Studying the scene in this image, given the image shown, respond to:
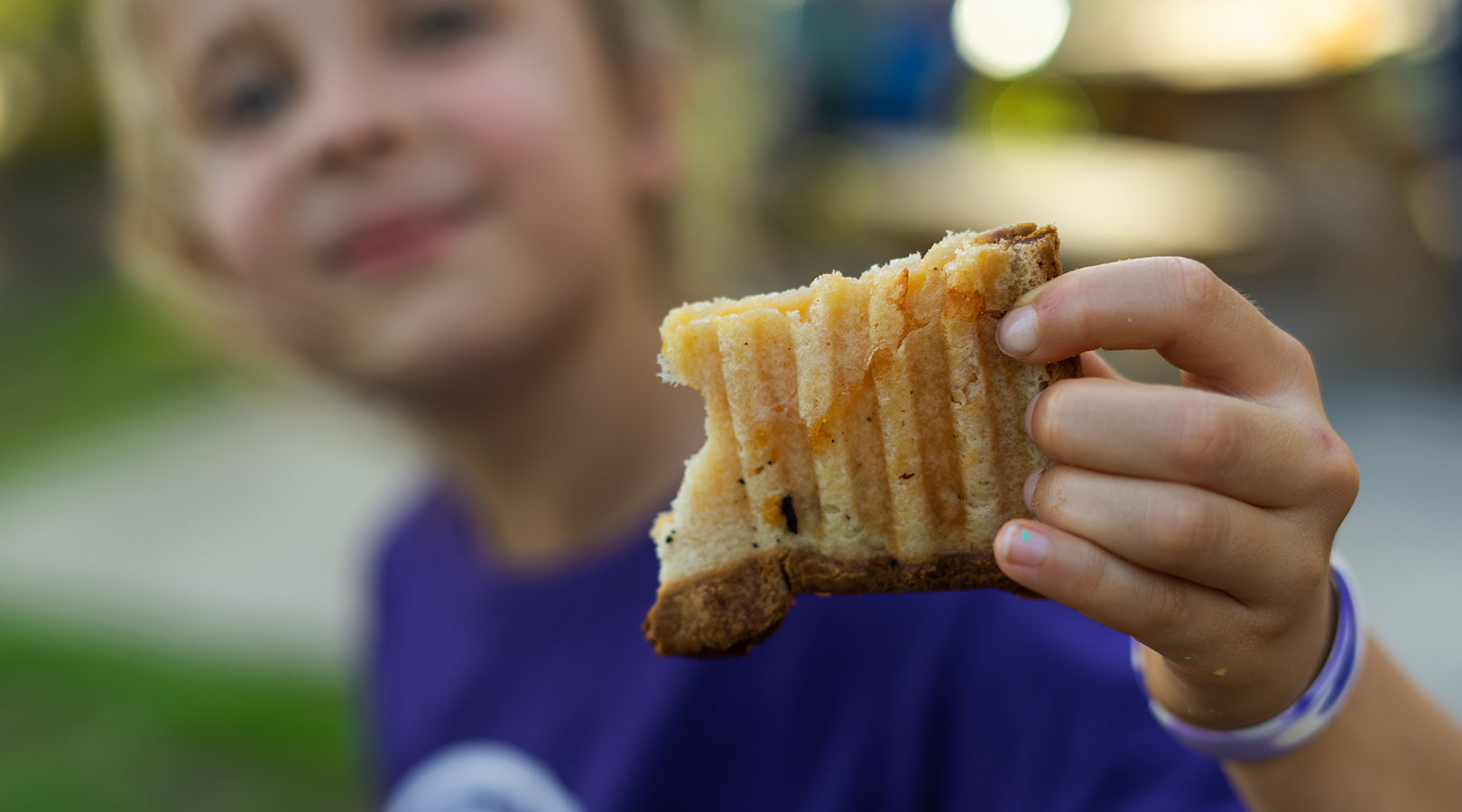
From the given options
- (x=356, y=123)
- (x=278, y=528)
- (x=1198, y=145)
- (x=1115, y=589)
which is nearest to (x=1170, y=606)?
(x=1115, y=589)

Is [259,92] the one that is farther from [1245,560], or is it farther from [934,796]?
[1245,560]

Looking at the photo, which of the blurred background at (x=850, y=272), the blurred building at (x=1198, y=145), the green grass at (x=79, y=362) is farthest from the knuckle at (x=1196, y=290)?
the green grass at (x=79, y=362)

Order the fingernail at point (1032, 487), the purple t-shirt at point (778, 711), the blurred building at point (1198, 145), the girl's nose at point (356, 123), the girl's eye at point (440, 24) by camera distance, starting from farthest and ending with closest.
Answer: the blurred building at point (1198, 145) < the girl's eye at point (440, 24) < the girl's nose at point (356, 123) < the purple t-shirt at point (778, 711) < the fingernail at point (1032, 487)

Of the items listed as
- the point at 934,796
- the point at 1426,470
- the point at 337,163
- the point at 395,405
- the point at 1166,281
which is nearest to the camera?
the point at 1166,281

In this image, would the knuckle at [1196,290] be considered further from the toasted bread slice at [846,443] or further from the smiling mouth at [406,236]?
the smiling mouth at [406,236]

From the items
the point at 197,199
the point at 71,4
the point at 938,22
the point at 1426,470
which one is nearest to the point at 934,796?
the point at 197,199
